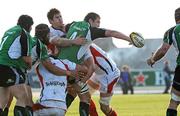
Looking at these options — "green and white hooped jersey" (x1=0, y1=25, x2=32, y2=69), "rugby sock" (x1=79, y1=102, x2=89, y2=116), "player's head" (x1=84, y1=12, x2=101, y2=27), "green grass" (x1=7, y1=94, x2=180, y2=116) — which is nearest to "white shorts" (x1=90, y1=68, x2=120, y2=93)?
"rugby sock" (x1=79, y1=102, x2=89, y2=116)

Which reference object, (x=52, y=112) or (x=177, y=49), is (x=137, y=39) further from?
(x=52, y=112)

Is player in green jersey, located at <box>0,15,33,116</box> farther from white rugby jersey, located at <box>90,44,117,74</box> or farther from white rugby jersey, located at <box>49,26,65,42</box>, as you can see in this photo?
white rugby jersey, located at <box>90,44,117,74</box>

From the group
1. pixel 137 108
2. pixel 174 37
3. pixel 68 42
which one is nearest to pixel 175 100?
pixel 174 37

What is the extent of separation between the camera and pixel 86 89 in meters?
13.5

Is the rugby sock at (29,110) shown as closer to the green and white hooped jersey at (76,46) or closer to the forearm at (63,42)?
the green and white hooped jersey at (76,46)

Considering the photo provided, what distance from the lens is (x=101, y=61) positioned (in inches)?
571

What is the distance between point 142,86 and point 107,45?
11.7 meters

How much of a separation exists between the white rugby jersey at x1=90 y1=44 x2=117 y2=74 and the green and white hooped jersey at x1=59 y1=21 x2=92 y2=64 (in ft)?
5.25

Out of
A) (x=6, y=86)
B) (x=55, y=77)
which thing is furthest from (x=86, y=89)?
(x=55, y=77)

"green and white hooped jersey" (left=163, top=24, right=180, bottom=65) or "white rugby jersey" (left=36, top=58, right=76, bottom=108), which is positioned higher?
"green and white hooped jersey" (left=163, top=24, right=180, bottom=65)

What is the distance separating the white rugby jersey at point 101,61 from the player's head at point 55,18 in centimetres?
132

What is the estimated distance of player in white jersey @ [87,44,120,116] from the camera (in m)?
14.5

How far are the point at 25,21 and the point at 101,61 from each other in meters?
2.85

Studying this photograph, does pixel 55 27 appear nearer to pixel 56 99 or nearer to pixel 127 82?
pixel 56 99
